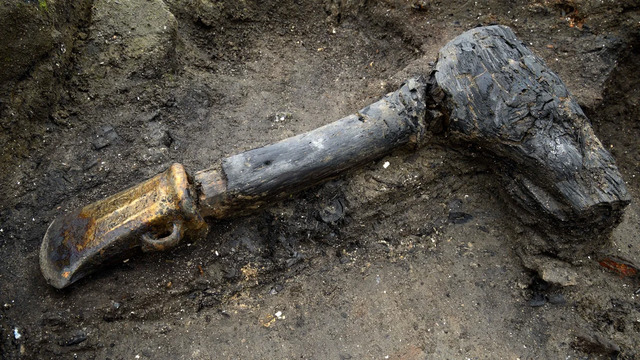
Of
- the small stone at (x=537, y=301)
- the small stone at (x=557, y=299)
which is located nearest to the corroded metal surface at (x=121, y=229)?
the small stone at (x=537, y=301)

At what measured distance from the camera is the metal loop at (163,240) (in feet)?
8.63

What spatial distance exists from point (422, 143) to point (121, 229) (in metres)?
2.11

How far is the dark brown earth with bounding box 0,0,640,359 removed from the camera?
2873mm

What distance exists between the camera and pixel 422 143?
10.5 ft


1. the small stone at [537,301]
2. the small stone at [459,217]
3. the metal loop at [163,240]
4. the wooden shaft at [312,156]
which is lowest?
the small stone at [537,301]

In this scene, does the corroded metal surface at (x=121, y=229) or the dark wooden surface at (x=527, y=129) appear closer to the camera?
the corroded metal surface at (x=121, y=229)

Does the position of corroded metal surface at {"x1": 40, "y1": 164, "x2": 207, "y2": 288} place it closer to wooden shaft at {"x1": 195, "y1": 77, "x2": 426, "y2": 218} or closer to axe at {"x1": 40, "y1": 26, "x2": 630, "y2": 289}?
axe at {"x1": 40, "y1": 26, "x2": 630, "y2": 289}

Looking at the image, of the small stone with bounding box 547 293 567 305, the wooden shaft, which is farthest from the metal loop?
the small stone with bounding box 547 293 567 305

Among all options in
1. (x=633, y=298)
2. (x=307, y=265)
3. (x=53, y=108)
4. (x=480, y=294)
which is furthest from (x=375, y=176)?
(x=53, y=108)

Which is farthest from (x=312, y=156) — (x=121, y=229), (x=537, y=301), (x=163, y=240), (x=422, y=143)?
(x=537, y=301)

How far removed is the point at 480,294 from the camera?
3.12 m

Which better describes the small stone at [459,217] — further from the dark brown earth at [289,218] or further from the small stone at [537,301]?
the small stone at [537,301]

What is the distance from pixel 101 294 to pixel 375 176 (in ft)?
6.64

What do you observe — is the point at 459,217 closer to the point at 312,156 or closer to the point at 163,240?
the point at 312,156
